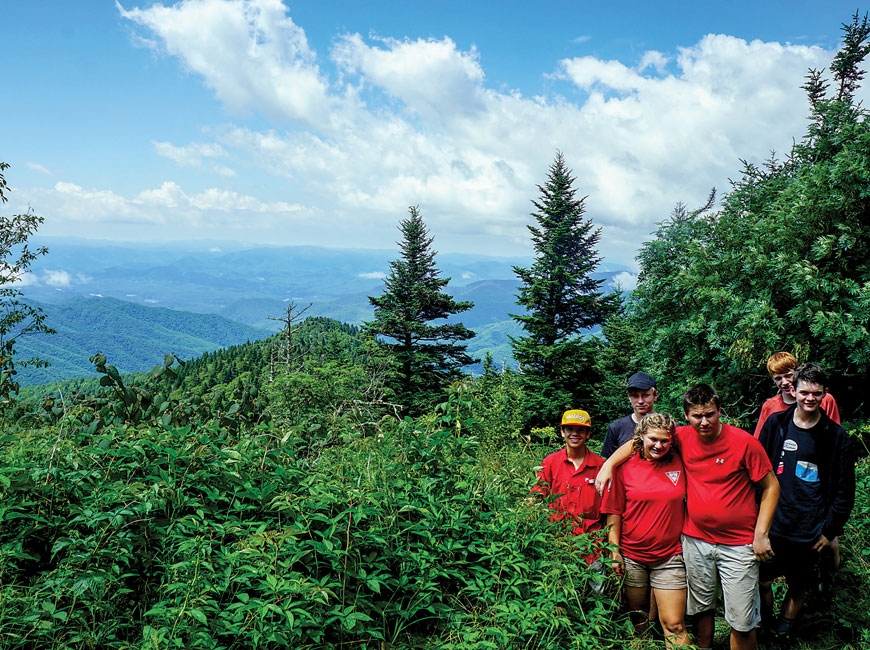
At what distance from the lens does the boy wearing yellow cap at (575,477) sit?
3.57m

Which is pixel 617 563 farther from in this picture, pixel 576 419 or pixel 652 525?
pixel 576 419

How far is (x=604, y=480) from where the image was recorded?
346 cm

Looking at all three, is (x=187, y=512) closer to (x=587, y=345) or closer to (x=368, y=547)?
(x=368, y=547)

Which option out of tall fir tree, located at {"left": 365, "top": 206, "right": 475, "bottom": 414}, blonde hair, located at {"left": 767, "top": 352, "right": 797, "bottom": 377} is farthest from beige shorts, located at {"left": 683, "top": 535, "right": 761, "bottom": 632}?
tall fir tree, located at {"left": 365, "top": 206, "right": 475, "bottom": 414}

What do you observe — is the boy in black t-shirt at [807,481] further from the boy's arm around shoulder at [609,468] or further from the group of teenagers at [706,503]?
the boy's arm around shoulder at [609,468]

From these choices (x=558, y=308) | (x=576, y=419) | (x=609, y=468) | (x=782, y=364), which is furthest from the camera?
(x=558, y=308)

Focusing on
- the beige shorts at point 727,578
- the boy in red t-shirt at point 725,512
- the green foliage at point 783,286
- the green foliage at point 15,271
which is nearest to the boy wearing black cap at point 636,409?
the boy in red t-shirt at point 725,512

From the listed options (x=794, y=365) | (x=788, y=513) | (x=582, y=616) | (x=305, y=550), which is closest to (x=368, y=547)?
(x=305, y=550)

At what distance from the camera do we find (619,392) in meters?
26.8

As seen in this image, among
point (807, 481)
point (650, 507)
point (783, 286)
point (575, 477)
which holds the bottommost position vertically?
point (650, 507)

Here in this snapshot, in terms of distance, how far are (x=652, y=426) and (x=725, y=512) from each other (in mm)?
673

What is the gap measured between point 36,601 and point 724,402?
42.8ft

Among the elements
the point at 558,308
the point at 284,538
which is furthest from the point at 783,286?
the point at 558,308

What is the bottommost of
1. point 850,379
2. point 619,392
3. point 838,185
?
point 619,392
